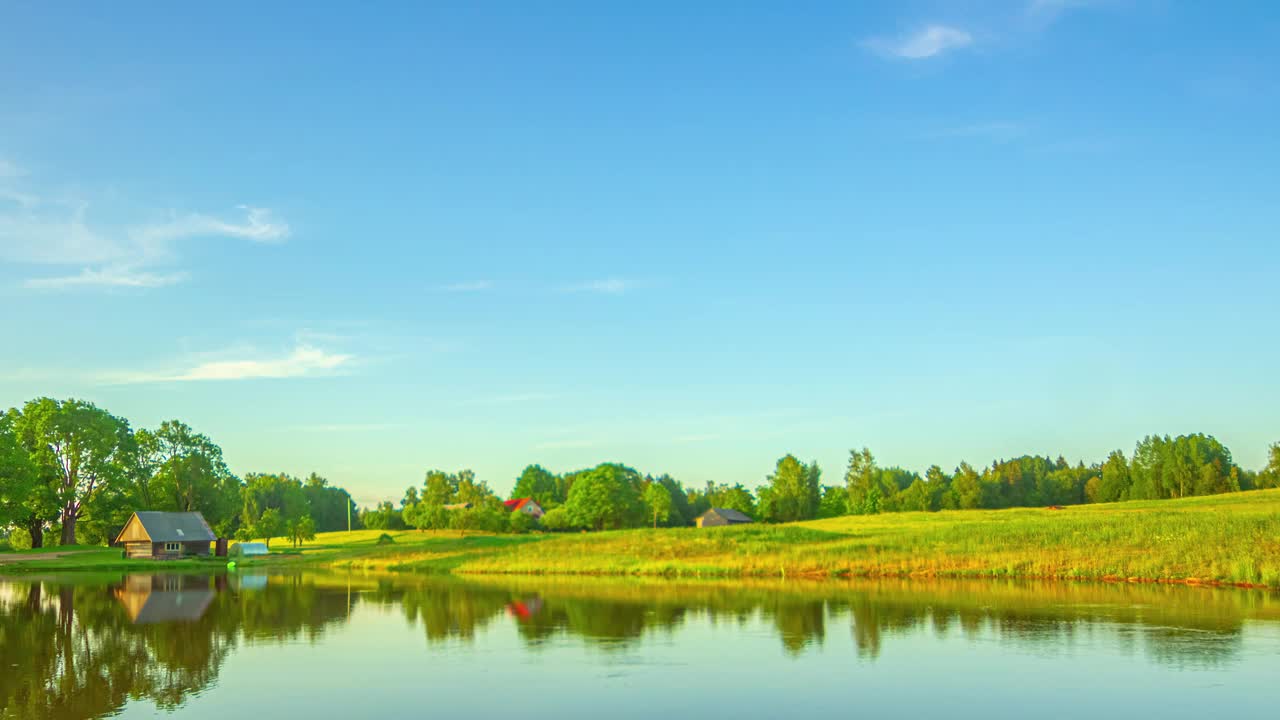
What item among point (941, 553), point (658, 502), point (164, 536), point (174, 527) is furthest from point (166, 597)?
point (658, 502)

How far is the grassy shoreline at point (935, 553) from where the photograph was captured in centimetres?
4200

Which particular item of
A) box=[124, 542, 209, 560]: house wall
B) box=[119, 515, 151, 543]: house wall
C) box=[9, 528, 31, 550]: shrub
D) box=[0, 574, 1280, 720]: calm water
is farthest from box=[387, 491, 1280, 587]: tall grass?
box=[9, 528, 31, 550]: shrub

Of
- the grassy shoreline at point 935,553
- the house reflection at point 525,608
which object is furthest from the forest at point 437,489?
the house reflection at point 525,608

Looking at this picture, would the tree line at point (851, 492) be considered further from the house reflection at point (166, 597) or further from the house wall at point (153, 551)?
the house reflection at point (166, 597)

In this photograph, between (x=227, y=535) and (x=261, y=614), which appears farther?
(x=227, y=535)

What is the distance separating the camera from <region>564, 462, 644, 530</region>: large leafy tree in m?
128

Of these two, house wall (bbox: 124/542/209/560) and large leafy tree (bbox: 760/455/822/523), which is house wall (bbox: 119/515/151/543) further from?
large leafy tree (bbox: 760/455/822/523)

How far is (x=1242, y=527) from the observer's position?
152 feet

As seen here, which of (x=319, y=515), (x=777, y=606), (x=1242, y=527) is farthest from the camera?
(x=319, y=515)

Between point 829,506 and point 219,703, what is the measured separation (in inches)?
5824

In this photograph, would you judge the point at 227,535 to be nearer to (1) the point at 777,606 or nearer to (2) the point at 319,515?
(2) the point at 319,515

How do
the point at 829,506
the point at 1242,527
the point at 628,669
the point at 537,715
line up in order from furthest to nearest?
1. the point at 829,506
2. the point at 1242,527
3. the point at 628,669
4. the point at 537,715

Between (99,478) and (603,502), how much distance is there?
199 feet

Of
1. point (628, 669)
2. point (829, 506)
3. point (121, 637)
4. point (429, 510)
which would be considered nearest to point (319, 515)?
point (429, 510)
